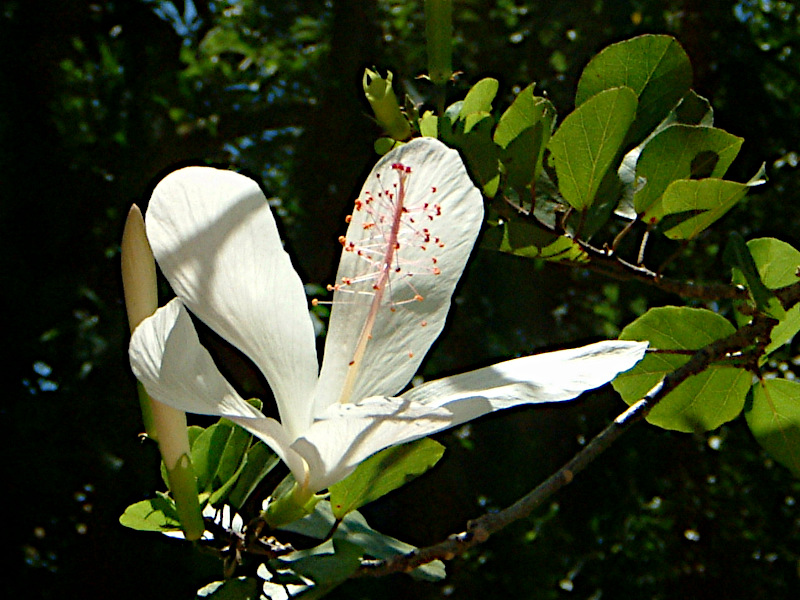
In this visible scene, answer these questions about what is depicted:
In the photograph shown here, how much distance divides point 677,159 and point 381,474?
0.28 meters

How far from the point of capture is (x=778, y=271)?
610 mm

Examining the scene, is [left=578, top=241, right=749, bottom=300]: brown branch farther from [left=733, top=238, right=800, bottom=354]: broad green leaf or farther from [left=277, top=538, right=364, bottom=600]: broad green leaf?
[left=277, top=538, right=364, bottom=600]: broad green leaf

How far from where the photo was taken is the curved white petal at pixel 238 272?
0.41m

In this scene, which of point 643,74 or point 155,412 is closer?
point 155,412

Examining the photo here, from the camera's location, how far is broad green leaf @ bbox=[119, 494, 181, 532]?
43 centimetres

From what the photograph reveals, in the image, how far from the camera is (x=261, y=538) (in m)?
0.44

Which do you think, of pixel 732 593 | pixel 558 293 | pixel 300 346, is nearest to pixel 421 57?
pixel 558 293

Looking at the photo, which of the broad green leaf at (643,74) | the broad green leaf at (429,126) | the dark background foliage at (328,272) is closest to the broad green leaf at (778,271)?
the broad green leaf at (643,74)

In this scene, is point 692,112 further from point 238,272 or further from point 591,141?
point 238,272

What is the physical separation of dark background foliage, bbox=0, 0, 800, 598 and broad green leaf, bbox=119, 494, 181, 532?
168 cm

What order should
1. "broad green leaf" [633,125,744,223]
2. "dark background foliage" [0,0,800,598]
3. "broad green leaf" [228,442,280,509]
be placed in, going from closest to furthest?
1. "broad green leaf" [228,442,280,509]
2. "broad green leaf" [633,125,744,223]
3. "dark background foliage" [0,0,800,598]

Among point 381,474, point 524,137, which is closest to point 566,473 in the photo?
point 381,474

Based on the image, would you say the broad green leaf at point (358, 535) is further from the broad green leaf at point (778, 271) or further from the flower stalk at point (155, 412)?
the broad green leaf at point (778, 271)

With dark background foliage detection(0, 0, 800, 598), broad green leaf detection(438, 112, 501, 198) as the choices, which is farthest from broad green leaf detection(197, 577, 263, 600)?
dark background foliage detection(0, 0, 800, 598)
